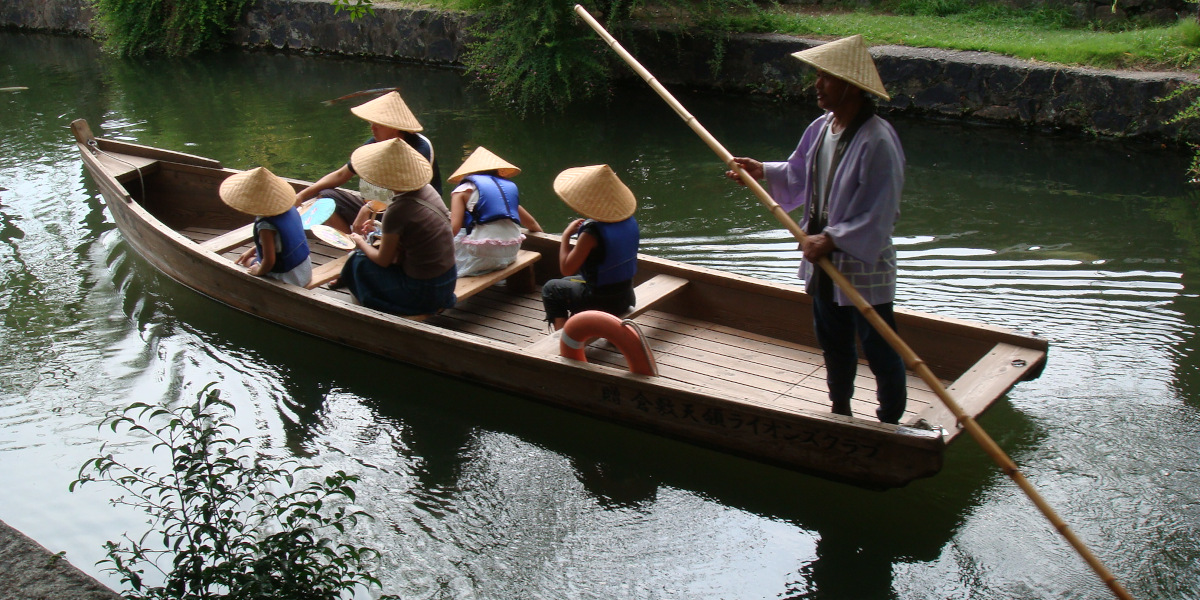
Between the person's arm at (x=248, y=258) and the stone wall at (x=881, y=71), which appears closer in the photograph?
the person's arm at (x=248, y=258)

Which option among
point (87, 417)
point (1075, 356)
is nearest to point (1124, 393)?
point (1075, 356)

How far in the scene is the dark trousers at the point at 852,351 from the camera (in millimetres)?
3568

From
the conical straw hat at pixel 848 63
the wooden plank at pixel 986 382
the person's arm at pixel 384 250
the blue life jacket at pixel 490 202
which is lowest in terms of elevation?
the wooden plank at pixel 986 382

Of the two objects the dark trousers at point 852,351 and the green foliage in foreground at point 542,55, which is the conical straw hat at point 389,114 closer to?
the dark trousers at point 852,351

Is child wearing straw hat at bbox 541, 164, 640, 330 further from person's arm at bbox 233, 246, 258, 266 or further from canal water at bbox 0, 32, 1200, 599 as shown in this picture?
person's arm at bbox 233, 246, 258, 266

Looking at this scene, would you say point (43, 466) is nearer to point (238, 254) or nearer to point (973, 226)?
point (238, 254)

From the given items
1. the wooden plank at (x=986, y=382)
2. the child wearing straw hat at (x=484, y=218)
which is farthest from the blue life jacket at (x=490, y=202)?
the wooden plank at (x=986, y=382)

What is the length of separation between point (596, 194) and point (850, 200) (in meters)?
1.37

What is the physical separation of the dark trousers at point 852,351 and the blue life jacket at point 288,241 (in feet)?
9.61

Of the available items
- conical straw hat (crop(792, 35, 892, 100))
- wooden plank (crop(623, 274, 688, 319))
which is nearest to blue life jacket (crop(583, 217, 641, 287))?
wooden plank (crop(623, 274, 688, 319))

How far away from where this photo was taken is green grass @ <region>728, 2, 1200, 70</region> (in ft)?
28.3

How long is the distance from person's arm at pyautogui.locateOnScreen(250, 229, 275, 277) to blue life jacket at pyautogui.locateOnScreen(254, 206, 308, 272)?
27mm

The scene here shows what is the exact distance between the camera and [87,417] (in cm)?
490

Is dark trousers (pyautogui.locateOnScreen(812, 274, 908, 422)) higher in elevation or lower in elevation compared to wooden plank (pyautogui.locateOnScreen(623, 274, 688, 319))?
→ higher
